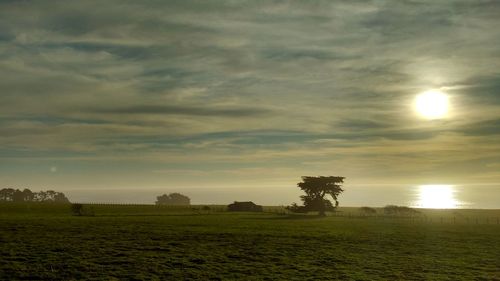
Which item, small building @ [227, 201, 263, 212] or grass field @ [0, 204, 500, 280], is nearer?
grass field @ [0, 204, 500, 280]

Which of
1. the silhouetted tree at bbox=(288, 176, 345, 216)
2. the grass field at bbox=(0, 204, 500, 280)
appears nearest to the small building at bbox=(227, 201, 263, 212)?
the silhouetted tree at bbox=(288, 176, 345, 216)

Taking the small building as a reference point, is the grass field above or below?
below

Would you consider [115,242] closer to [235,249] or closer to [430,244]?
[235,249]

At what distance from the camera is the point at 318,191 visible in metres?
130

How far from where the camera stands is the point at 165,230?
192 feet

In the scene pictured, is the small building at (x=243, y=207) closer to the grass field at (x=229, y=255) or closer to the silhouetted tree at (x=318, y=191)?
the silhouetted tree at (x=318, y=191)

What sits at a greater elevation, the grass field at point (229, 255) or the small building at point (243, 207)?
the small building at point (243, 207)

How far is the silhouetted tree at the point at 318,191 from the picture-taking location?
127 m

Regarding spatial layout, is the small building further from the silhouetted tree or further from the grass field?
the grass field

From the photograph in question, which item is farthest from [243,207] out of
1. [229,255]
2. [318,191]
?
[229,255]

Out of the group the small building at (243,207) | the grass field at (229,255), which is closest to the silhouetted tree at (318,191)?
the small building at (243,207)

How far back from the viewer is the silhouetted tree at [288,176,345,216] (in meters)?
127

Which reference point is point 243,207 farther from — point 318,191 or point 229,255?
point 229,255

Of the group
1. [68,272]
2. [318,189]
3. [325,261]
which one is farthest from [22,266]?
[318,189]
